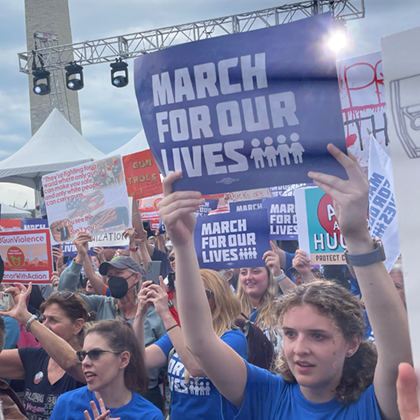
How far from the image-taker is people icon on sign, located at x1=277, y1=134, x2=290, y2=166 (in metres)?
1.44

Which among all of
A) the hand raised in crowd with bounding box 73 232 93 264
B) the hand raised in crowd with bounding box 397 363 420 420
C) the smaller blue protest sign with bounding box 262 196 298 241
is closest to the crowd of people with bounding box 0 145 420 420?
the hand raised in crowd with bounding box 397 363 420 420

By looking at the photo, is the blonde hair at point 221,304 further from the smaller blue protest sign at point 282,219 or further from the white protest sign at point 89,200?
the white protest sign at point 89,200

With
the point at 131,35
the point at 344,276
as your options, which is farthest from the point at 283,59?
the point at 131,35

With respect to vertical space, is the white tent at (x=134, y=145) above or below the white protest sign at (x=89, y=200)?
above

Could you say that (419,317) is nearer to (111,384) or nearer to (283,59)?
(283,59)

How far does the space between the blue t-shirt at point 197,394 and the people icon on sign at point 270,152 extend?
4.00 feet

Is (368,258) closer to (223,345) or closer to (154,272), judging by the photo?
(223,345)

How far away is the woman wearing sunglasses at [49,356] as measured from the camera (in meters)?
2.64

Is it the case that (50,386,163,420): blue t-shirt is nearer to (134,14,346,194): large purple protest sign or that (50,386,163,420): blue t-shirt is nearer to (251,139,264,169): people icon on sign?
(134,14,346,194): large purple protest sign

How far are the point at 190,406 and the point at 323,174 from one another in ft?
5.14

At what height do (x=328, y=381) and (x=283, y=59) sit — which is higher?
(x=283, y=59)

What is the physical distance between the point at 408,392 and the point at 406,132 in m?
0.54

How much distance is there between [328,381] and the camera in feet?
5.08

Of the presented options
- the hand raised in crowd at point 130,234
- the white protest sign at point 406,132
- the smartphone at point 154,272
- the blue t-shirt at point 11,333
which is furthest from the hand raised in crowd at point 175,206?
the hand raised in crowd at point 130,234
